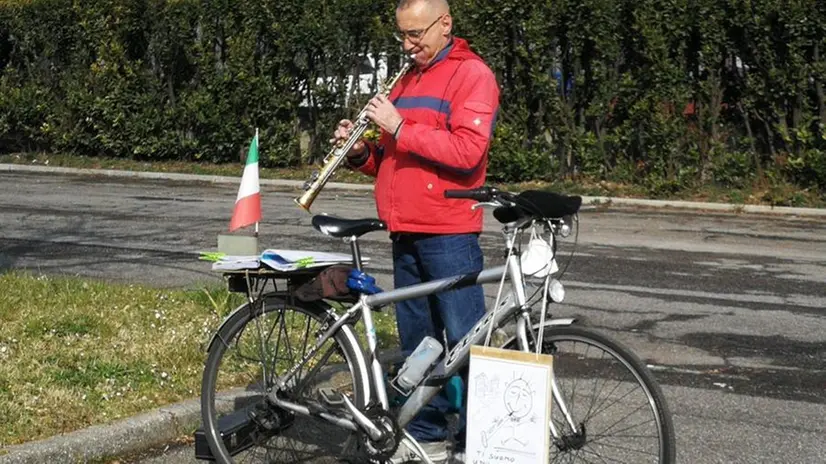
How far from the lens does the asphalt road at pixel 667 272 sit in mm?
6605

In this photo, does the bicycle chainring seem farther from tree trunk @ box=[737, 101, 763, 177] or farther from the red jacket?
tree trunk @ box=[737, 101, 763, 177]

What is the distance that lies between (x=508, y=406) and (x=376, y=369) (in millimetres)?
755

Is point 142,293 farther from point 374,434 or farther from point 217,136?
point 217,136

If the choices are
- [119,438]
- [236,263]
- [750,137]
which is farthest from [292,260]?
[750,137]

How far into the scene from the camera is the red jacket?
5059mm

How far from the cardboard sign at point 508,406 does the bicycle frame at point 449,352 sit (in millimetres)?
135

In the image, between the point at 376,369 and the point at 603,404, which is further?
the point at 376,369

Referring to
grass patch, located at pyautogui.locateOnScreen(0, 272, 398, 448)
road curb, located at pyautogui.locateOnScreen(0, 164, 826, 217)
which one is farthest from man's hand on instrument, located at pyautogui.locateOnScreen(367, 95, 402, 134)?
road curb, located at pyautogui.locateOnScreen(0, 164, 826, 217)

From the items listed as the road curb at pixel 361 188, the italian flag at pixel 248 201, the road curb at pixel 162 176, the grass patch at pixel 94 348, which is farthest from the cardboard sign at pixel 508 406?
the road curb at pixel 162 176

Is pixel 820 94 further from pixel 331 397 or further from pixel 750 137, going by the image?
pixel 331 397

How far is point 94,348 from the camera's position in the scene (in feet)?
22.9

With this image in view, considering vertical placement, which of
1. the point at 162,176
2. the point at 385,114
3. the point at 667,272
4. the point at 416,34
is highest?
the point at 416,34

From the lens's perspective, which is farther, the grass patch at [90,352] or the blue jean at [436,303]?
the grass patch at [90,352]

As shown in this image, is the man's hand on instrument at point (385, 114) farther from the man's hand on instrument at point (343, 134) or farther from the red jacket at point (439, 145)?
the man's hand on instrument at point (343, 134)
